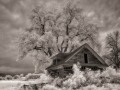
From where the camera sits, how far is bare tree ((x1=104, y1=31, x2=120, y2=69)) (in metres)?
47.5

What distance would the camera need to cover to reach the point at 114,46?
157ft

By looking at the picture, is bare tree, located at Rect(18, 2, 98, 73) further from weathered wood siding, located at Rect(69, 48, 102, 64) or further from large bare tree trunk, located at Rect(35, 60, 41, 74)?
weathered wood siding, located at Rect(69, 48, 102, 64)

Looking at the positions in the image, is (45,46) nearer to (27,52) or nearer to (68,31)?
(27,52)

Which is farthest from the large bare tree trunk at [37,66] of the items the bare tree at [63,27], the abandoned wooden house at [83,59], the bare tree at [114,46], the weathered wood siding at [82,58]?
the bare tree at [114,46]

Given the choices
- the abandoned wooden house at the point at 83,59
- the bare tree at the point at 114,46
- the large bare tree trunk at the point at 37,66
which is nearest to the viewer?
the abandoned wooden house at the point at 83,59

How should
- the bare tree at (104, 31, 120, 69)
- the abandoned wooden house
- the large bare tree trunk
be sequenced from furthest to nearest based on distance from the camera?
the bare tree at (104, 31, 120, 69), the large bare tree trunk, the abandoned wooden house

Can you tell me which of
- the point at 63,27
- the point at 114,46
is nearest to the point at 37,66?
the point at 63,27

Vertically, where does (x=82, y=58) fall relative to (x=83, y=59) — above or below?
above

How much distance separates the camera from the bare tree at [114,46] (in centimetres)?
4747

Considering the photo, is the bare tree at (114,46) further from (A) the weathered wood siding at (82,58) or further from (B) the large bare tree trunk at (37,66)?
(B) the large bare tree trunk at (37,66)

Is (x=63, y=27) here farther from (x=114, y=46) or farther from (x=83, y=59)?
(x=114, y=46)

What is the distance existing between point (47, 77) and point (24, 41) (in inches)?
421

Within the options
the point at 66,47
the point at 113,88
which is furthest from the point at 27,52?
the point at 113,88

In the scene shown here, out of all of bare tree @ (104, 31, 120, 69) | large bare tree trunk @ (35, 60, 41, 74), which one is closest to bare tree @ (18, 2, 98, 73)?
large bare tree trunk @ (35, 60, 41, 74)
